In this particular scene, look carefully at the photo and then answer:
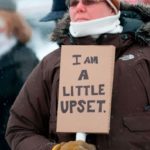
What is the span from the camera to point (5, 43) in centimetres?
536

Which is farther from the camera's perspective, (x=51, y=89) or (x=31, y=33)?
(x=31, y=33)

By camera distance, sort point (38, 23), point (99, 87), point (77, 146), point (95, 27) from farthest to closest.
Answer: point (38, 23) → point (95, 27) → point (99, 87) → point (77, 146)

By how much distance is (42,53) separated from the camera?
5543 millimetres

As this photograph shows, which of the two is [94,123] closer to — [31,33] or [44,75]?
[44,75]

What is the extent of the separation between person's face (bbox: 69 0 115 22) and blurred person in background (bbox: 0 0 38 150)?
7.24 feet

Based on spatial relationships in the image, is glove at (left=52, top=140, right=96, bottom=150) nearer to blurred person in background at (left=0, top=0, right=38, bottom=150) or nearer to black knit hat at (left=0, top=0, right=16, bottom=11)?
blurred person in background at (left=0, top=0, right=38, bottom=150)

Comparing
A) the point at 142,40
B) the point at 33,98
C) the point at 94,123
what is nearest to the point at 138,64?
the point at 142,40

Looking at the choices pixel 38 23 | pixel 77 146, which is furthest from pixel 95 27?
pixel 38 23

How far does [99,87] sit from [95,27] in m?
0.29

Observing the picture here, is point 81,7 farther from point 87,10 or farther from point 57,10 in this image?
point 57,10

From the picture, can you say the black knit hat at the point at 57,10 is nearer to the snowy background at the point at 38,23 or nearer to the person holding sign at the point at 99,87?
the snowy background at the point at 38,23

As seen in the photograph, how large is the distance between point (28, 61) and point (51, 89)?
2.25 metres

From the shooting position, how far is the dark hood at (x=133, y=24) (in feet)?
9.89

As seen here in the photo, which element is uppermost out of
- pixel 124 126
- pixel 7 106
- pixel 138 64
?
pixel 138 64
